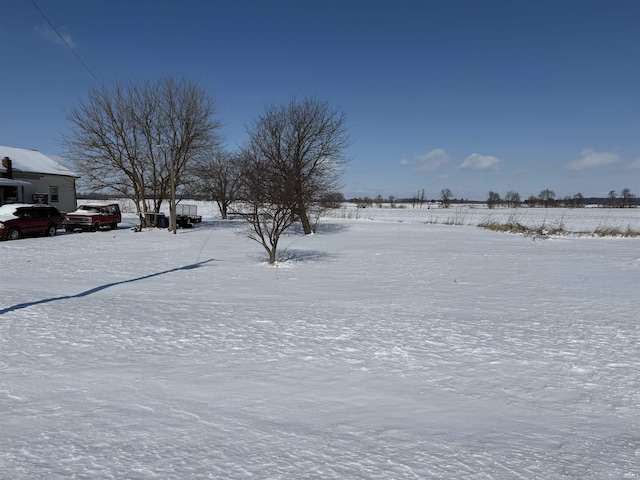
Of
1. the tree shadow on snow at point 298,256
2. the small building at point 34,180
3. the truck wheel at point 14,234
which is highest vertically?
the small building at point 34,180

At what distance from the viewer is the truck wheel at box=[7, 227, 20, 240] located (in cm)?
1989

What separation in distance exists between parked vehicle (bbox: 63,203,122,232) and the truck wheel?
5.87 metres

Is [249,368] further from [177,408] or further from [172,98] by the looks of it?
[172,98]

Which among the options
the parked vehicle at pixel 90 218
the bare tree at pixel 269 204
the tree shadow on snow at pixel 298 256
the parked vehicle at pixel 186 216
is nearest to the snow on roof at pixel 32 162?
the parked vehicle at pixel 90 218

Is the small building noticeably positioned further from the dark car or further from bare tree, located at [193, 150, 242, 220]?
bare tree, located at [193, 150, 242, 220]

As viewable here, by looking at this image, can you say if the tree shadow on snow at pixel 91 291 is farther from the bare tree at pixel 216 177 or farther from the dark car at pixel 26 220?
the bare tree at pixel 216 177

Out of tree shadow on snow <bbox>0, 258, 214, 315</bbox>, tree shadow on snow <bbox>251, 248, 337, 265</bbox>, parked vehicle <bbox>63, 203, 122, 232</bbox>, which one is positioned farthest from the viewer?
parked vehicle <bbox>63, 203, 122, 232</bbox>

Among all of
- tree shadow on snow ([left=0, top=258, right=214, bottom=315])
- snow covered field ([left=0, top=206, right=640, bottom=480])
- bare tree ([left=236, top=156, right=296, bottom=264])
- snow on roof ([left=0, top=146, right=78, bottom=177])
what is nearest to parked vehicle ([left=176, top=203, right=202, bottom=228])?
snow on roof ([left=0, top=146, right=78, bottom=177])

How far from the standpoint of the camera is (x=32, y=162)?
32844 millimetres

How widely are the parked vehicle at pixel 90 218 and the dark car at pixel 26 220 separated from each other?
298 centimetres

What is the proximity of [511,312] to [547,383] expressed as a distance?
11.0ft

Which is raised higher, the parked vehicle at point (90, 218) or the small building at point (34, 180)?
the small building at point (34, 180)

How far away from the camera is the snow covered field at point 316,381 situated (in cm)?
294

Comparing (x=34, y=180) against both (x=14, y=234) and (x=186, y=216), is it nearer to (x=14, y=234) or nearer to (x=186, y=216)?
(x=186, y=216)
